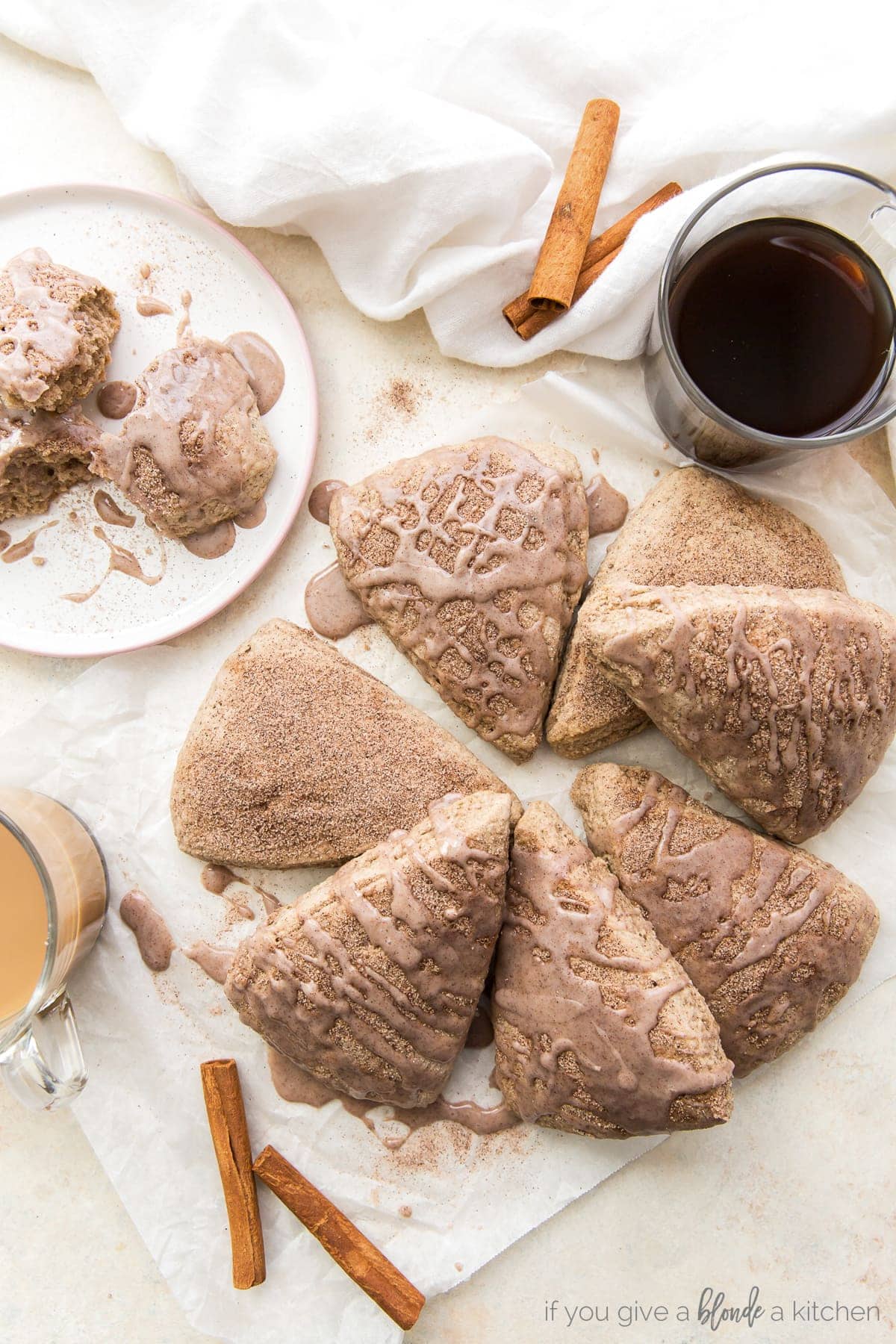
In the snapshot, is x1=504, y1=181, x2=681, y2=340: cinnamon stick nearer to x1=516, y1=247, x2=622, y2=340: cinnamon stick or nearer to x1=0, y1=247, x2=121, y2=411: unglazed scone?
x1=516, y1=247, x2=622, y2=340: cinnamon stick

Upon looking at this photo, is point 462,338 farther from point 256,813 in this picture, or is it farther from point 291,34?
point 256,813

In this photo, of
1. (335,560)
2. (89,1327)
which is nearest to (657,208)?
(335,560)

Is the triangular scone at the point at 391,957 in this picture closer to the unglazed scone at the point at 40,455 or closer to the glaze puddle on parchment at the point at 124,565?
the glaze puddle on parchment at the point at 124,565

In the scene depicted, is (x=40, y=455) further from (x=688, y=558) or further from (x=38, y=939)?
(x=688, y=558)

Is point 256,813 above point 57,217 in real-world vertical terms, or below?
below

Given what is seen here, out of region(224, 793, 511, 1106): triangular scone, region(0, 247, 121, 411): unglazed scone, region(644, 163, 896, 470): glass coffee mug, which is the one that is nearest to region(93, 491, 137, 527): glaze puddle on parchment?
region(0, 247, 121, 411): unglazed scone
